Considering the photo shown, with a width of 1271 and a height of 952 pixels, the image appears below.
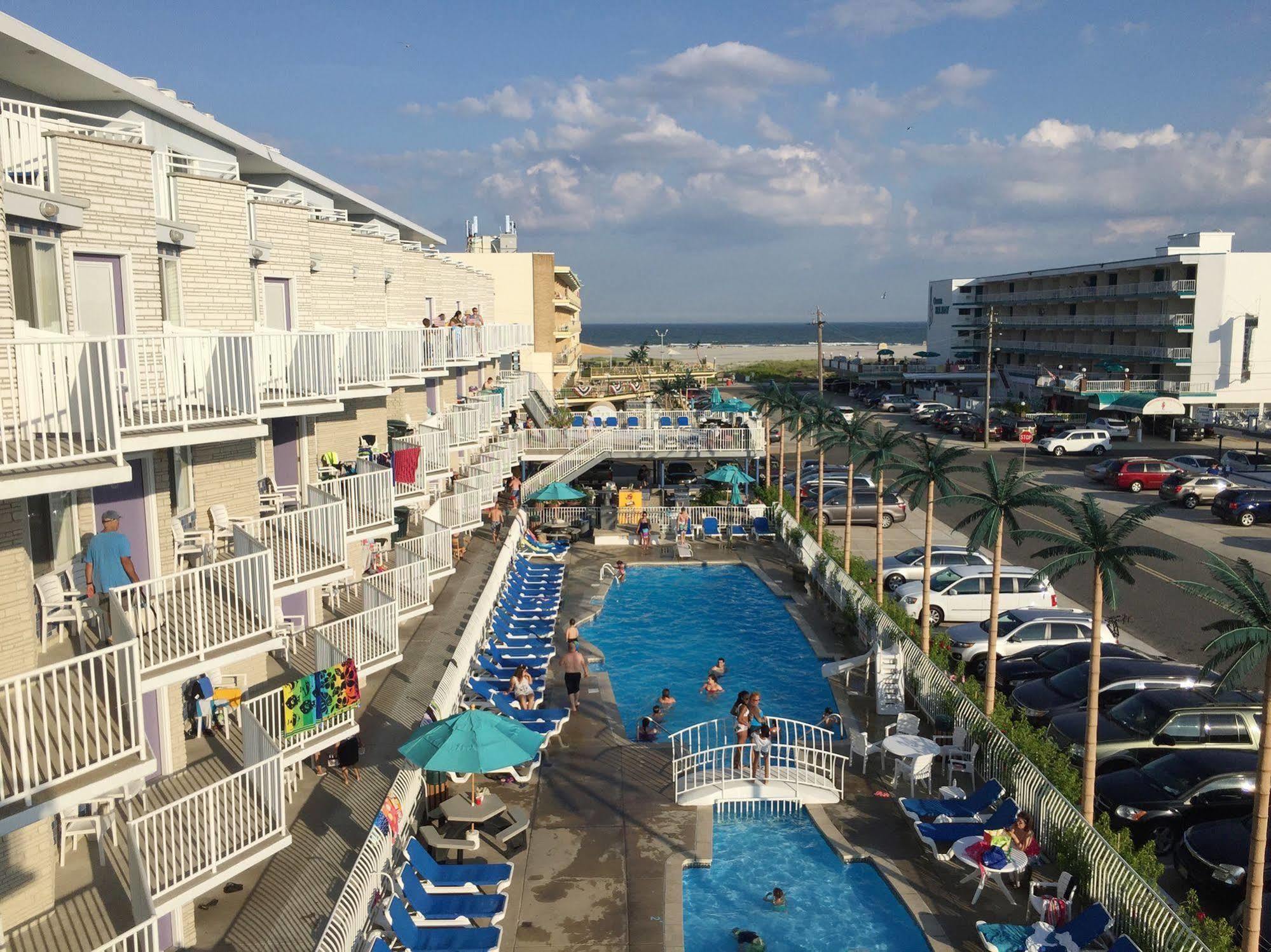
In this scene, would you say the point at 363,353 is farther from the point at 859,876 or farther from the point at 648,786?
the point at 859,876

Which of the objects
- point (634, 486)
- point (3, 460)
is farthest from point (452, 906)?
point (634, 486)

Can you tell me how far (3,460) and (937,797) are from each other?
13991 mm

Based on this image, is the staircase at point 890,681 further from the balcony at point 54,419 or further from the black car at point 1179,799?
the balcony at point 54,419

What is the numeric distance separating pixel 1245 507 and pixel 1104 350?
35650mm

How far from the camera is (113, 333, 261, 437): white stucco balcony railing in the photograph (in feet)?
33.2

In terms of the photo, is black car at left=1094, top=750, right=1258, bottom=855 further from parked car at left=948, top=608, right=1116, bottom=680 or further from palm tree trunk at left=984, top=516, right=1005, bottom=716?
parked car at left=948, top=608, right=1116, bottom=680

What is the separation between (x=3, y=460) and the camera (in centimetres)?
714

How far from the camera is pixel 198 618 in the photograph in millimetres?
9758

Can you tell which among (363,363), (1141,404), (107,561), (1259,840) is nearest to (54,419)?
(107,561)

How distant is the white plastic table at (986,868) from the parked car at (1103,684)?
4.96m

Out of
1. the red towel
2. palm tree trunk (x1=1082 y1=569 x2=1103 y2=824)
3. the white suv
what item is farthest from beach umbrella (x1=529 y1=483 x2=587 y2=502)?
the white suv

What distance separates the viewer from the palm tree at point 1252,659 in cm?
991

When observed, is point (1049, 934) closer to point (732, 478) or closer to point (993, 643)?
point (993, 643)

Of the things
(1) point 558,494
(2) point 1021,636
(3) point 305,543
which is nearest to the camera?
(3) point 305,543
